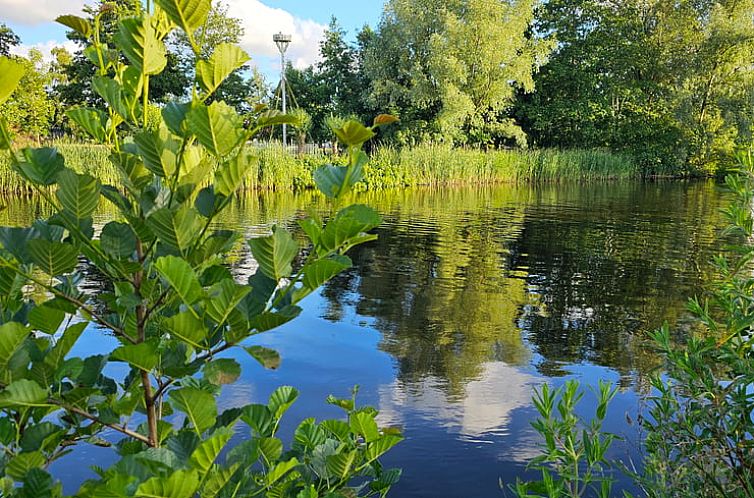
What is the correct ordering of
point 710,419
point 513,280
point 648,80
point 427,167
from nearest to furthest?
point 710,419
point 513,280
point 427,167
point 648,80

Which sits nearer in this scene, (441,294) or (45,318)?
(45,318)

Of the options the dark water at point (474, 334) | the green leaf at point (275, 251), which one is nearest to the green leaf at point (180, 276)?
the green leaf at point (275, 251)

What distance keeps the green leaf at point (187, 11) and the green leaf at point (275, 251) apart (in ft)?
1.18

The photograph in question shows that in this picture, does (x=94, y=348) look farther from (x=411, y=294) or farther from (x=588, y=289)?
(x=588, y=289)

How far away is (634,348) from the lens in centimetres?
589

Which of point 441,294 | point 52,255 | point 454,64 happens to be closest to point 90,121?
point 52,255

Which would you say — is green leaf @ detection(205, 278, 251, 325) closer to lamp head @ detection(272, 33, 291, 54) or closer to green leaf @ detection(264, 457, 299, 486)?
green leaf @ detection(264, 457, 299, 486)

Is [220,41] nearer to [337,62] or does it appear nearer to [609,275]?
[337,62]

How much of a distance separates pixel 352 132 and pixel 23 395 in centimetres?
68

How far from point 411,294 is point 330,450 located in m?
6.57

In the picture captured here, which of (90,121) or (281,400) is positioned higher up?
(90,121)

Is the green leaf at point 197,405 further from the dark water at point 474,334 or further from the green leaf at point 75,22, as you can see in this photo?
the dark water at point 474,334

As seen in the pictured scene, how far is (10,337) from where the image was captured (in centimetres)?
108

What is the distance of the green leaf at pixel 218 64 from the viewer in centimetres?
114
